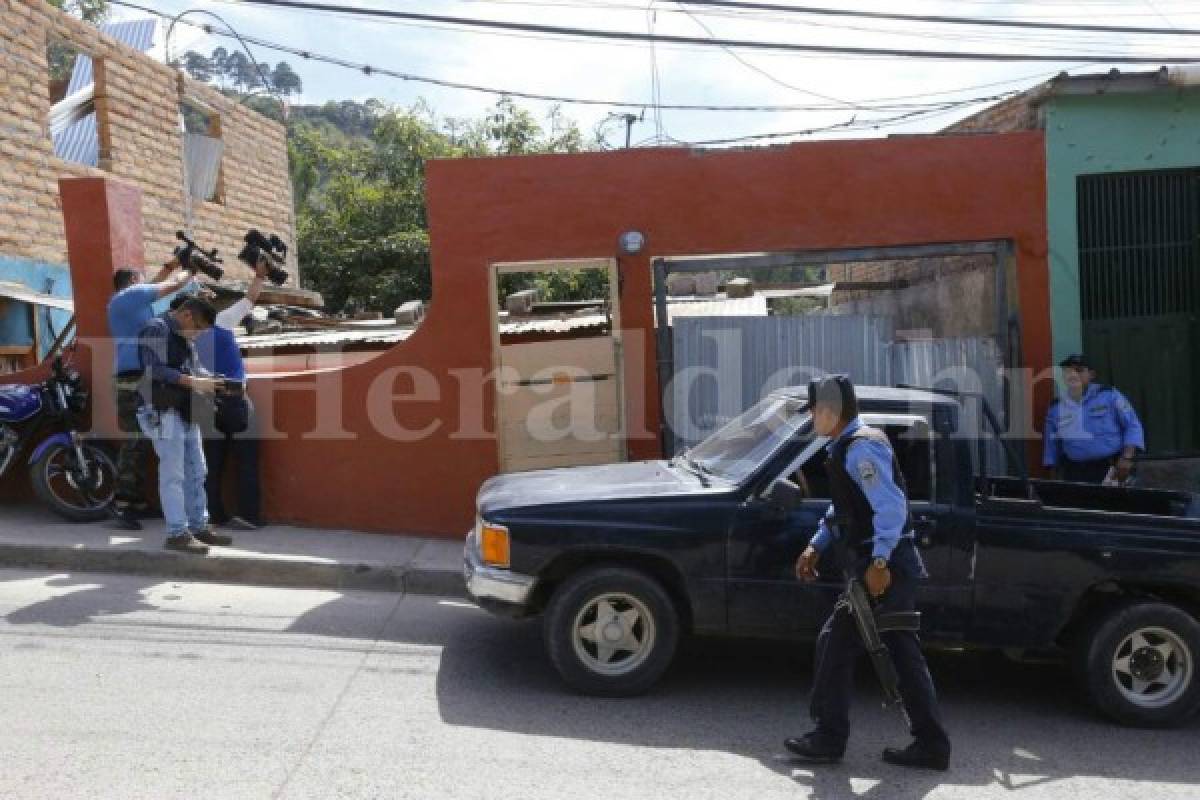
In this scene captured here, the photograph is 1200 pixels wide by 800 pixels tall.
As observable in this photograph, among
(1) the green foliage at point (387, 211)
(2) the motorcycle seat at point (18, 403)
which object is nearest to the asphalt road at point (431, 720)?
(2) the motorcycle seat at point (18, 403)

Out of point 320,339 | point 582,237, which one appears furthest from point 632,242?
point 320,339

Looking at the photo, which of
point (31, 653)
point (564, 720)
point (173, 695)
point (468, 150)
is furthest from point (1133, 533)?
point (468, 150)

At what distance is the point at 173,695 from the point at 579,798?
2.04 m

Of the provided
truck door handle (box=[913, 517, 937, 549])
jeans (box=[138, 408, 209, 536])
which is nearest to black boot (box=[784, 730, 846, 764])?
truck door handle (box=[913, 517, 937, 549])

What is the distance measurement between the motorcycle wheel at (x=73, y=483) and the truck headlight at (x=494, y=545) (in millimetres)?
3801

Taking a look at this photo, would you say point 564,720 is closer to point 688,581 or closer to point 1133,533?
point 688,581

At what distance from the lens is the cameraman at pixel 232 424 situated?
8.02 m

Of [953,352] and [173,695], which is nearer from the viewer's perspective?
[173,695]

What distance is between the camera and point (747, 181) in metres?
8.58

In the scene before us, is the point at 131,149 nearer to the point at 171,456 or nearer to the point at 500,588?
the point at 171,456

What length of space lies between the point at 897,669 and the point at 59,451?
624 cm

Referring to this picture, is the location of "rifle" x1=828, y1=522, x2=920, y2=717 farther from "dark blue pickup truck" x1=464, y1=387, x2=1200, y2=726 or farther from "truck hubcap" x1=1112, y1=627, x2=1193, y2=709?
"truck hubcap" x1=1112, y1=627, x2=1193, y2=709

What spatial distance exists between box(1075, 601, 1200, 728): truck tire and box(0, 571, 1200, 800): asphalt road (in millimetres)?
126

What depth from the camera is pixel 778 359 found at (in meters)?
8.57
